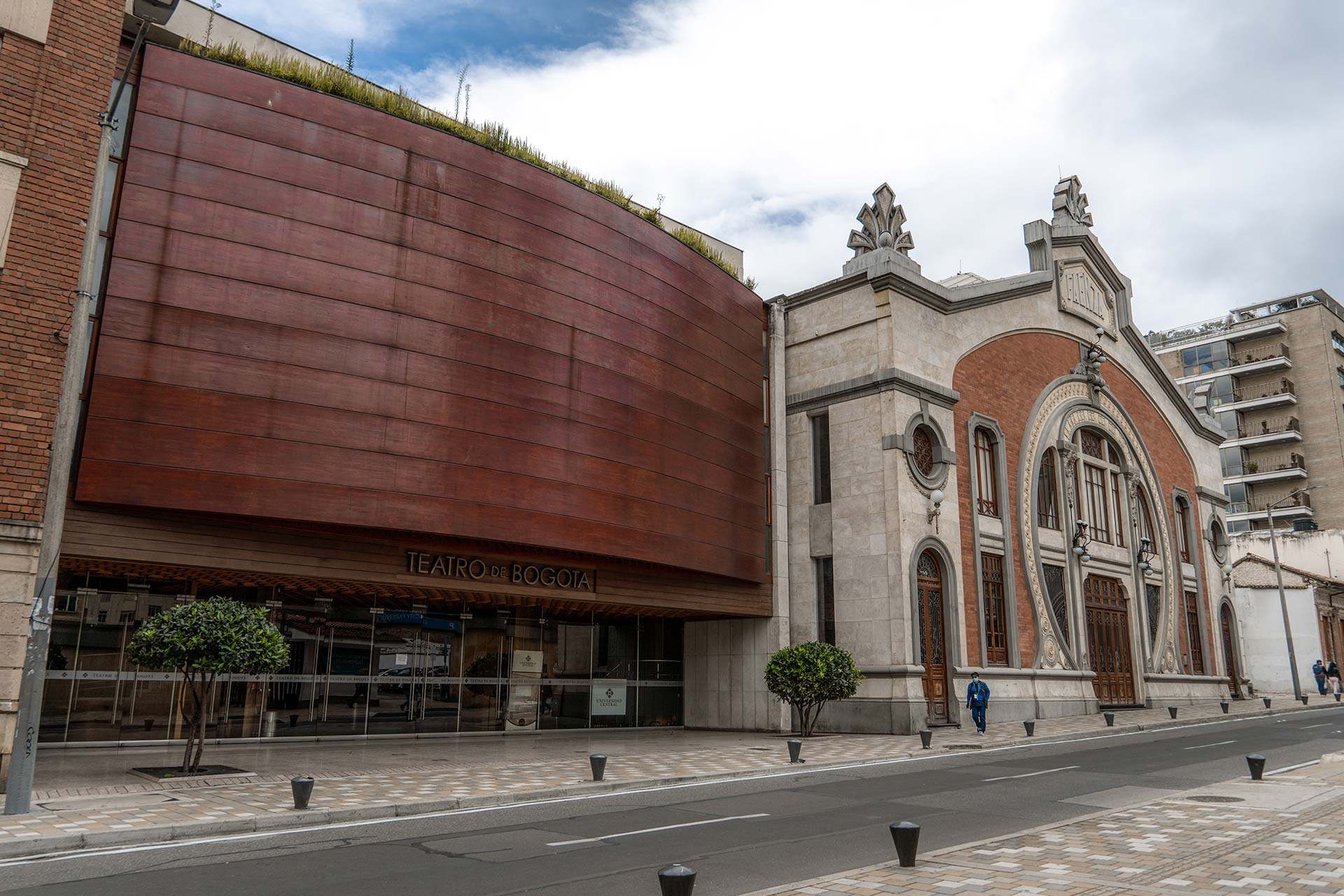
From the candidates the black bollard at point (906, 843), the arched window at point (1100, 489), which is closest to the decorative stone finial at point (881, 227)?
the arched window at point (1100, 489)

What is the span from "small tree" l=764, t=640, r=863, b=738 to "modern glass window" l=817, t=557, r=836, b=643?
11.3ft

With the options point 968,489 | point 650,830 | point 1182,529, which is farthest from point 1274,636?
point 650,830

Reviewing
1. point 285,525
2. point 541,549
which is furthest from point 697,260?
point 285,525

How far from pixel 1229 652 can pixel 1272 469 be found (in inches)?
1433

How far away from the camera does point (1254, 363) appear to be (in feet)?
245

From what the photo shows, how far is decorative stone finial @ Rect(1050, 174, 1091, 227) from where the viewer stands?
38.0 metres

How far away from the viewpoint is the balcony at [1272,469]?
235ft

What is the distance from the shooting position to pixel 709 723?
3023cm

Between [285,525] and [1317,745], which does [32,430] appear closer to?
[285,525]

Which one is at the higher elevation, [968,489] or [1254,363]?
[1254,363]

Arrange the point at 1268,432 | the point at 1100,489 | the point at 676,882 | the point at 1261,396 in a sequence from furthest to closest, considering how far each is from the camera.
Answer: the point at 1261,396, the point at 1268,432, the point at 1100,489, the point at 676,882

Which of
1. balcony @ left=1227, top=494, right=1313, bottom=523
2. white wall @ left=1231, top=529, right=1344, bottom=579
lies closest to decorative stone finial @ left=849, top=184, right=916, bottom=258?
white wall @ left=1231, top=529, right=1344, bottom=579

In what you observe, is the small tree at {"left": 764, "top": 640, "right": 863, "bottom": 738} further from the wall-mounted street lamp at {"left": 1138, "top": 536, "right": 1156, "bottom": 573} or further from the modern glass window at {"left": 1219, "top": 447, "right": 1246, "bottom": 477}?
the modern glass window at {"left": 1219, "top": 447, "right": 1246, "bottom": 477}

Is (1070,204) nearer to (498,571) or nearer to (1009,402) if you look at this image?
(1009,402)
